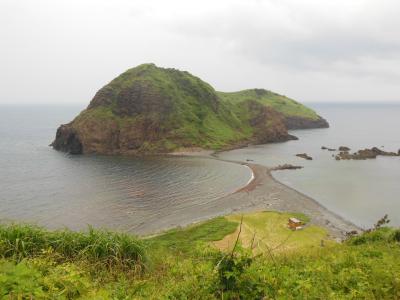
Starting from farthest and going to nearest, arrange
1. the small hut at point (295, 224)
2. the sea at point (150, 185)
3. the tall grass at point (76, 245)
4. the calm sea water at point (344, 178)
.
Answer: the calm sea water at point (344, 178)
the sea at point (150, 185)
the small hut at point (295, 224)
the tall grass at point (76, 245)

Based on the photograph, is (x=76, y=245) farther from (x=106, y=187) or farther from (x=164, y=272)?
(x=106, y=187)

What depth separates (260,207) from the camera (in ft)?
186

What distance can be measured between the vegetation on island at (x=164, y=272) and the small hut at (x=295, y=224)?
102 ft

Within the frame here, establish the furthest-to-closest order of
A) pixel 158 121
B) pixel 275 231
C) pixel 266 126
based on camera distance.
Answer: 1. pixel 266 126
2. pixel 158 121
3. pixel 275 231

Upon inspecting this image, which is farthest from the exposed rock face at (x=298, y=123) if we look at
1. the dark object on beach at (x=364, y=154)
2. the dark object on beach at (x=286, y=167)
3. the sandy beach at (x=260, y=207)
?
the sandy beach at (x=260, y=207)

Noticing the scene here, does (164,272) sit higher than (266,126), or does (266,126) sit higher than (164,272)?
(266,126)

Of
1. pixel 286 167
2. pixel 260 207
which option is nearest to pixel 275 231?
pixel 260 207

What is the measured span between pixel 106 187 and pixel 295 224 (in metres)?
38.8

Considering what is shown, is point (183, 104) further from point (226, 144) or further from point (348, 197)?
point (348, 197)

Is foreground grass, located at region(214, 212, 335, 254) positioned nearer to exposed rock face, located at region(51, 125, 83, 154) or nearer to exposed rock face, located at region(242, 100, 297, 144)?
exposed rock face, located at region(51, 125, 83, 154)

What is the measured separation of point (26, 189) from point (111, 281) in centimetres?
6352

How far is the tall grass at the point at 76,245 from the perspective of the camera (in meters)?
11.1

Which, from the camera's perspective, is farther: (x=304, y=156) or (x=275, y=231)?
(x=304, y=156)

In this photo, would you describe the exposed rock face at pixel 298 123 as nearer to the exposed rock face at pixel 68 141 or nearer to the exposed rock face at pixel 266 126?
the exposed rock face at pixel 266 126
